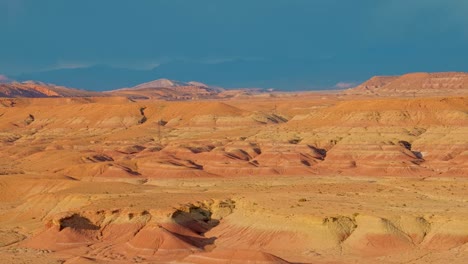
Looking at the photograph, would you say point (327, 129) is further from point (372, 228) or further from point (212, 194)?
point (372, 228)

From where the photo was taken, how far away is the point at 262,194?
72062mm

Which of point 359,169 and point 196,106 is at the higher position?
point 196,106

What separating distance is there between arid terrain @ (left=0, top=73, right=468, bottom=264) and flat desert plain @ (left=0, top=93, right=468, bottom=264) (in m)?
0.17

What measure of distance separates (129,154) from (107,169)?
2114cm

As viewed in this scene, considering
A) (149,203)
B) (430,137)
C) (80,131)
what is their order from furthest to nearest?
(80,131) → (430,137) → (149,203)

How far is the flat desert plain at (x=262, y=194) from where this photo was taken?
56.3 m

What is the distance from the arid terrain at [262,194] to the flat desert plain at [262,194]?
0.17 meters

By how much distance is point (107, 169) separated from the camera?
11094cm

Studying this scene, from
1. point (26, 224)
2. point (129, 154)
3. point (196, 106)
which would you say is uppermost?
point (196, 106)

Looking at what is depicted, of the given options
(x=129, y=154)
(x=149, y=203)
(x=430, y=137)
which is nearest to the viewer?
(x=149, y=203)

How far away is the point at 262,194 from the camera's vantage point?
7206 centimetres

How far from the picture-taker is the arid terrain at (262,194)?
185 feet

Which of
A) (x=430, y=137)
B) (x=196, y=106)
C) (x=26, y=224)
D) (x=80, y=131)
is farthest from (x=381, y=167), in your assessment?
(x=80, y=131)

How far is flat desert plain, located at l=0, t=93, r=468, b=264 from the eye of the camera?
56344mm
